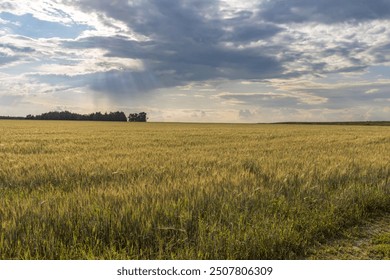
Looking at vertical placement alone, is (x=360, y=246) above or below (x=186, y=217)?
below

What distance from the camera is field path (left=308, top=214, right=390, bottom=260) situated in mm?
4211

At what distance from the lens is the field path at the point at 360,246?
4.21 m

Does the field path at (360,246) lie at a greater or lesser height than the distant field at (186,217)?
lesser

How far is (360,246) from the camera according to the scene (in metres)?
4.56

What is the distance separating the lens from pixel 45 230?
3.94 m

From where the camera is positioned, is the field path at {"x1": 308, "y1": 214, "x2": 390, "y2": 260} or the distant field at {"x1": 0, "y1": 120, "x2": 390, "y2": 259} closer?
the distant field at {"x1": 0, "y1": 120, "x2": 390, "y2": 259}

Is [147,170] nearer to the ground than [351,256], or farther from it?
farther from it

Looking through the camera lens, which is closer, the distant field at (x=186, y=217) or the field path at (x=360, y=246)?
the distant field at (x=186, y=217)

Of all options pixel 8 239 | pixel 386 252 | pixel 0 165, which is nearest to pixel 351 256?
pixel 386 252

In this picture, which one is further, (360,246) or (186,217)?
(360,246)

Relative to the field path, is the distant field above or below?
above
